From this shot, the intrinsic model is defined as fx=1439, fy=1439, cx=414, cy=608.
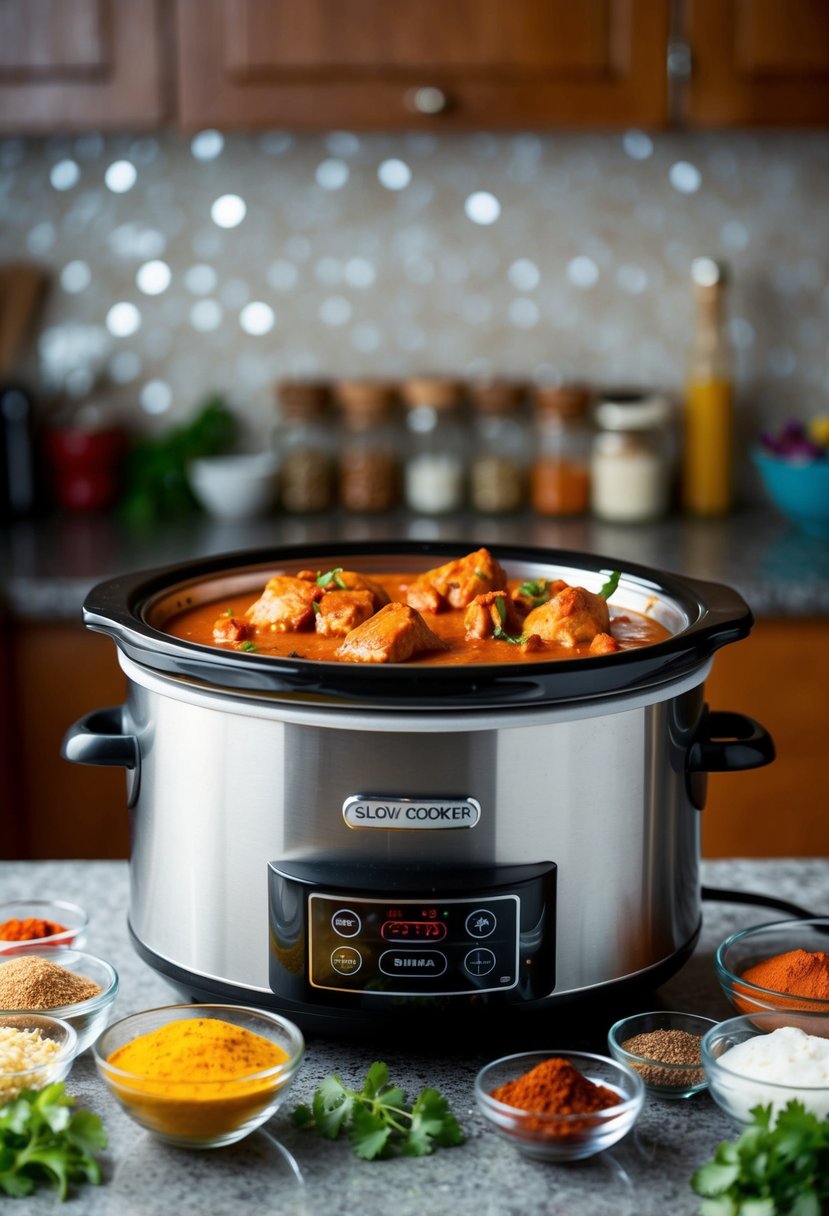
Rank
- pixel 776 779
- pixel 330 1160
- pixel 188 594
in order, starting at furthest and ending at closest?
1. pixel 776 779
2. pixel 188 594
3. pixel 330 1160

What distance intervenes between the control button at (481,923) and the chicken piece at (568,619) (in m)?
0.27

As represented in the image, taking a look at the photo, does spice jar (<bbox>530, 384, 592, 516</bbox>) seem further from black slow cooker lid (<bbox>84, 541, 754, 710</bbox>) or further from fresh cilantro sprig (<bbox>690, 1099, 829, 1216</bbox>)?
fresh cilantro sprig (<bbox>690, 1099, 829, 1216</bbox>)

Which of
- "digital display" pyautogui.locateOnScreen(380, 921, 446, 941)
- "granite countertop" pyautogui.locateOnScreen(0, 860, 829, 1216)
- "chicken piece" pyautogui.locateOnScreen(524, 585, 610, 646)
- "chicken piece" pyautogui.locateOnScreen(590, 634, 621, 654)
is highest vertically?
"chicken piece" pyautogui.locateOnScreen(524, 585, 610, 646)

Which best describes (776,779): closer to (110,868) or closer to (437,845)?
(110,868)

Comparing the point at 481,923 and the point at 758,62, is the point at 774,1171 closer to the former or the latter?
the point at 481,923

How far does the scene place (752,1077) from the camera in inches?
37.6

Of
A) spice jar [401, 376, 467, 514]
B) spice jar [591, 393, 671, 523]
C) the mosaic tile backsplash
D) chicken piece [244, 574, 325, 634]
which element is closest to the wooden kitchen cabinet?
the mosaic tile backsplash

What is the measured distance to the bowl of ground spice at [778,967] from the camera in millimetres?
1056

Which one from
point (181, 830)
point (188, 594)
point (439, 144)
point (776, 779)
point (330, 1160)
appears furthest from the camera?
point (439, 144)

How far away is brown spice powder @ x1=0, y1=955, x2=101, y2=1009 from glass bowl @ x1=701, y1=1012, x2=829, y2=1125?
48cm

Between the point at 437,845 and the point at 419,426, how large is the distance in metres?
2.27

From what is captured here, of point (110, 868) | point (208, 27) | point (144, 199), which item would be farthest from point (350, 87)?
point (110, 868)

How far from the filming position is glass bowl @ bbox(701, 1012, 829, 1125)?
93 cm

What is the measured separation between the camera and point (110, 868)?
150 centimetres
